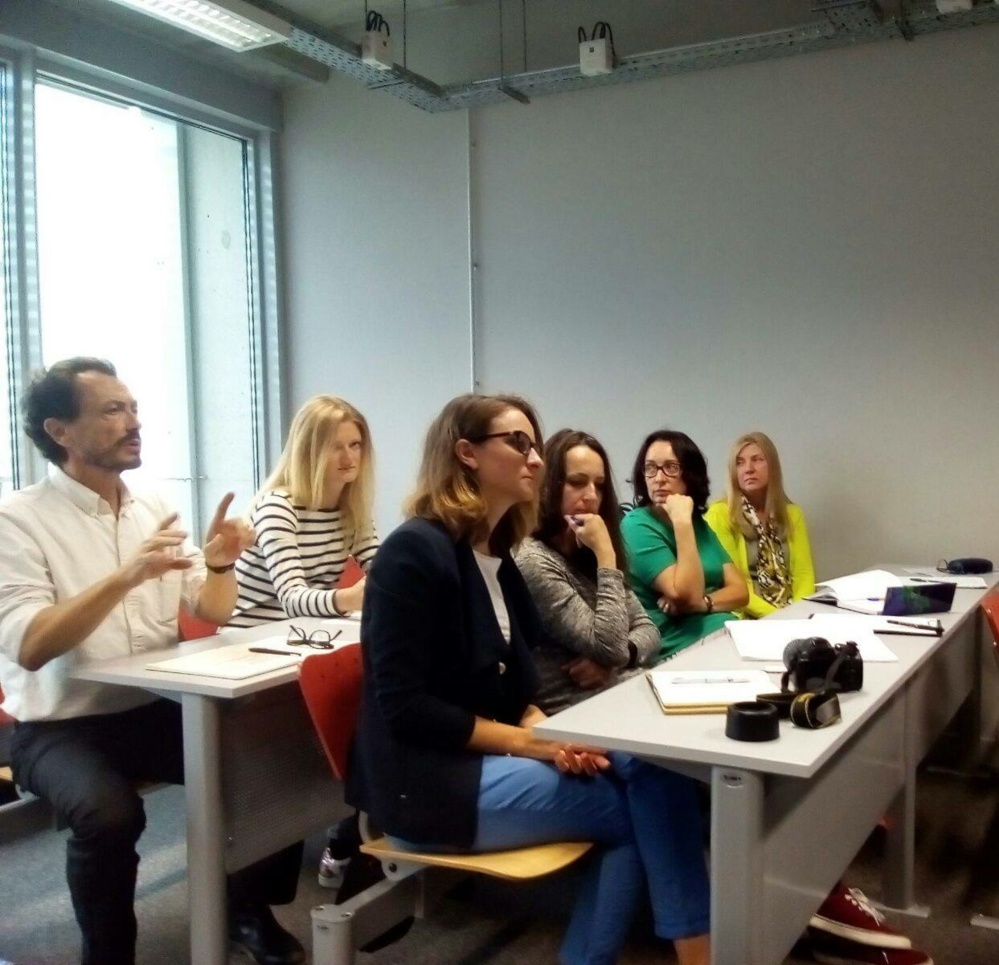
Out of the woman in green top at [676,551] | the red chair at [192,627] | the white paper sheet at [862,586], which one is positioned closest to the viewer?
the red chair at [192,627]

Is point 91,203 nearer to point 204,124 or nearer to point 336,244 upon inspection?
point 204,124

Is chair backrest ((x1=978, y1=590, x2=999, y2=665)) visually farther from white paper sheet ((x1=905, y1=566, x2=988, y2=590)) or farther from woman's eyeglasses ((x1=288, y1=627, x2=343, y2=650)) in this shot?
woman's eyeglasses ((x1=288, y1=627, x2=343, y2=650))

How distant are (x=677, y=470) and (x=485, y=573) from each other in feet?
5.10

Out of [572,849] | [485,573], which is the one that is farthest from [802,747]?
[485,573]

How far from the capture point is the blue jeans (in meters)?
1.73

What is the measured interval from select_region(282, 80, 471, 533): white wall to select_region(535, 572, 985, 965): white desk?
2858 mm

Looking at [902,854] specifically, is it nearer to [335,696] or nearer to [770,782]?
[770,782]

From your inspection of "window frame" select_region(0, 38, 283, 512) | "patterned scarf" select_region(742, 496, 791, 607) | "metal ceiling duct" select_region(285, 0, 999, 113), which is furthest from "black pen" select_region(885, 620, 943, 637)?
"window frame" select_region(0, 38, 283, 512)

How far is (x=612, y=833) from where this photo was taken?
181 cm

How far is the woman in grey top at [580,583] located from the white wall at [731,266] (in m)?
1.86

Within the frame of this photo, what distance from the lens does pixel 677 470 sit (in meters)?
3.42

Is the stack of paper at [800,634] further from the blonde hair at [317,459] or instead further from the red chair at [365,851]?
the blonde hair at [317,459]

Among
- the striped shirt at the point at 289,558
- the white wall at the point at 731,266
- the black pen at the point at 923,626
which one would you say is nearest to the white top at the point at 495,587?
the striped shirt at the point at 289,558

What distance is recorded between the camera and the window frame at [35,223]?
3.90m
